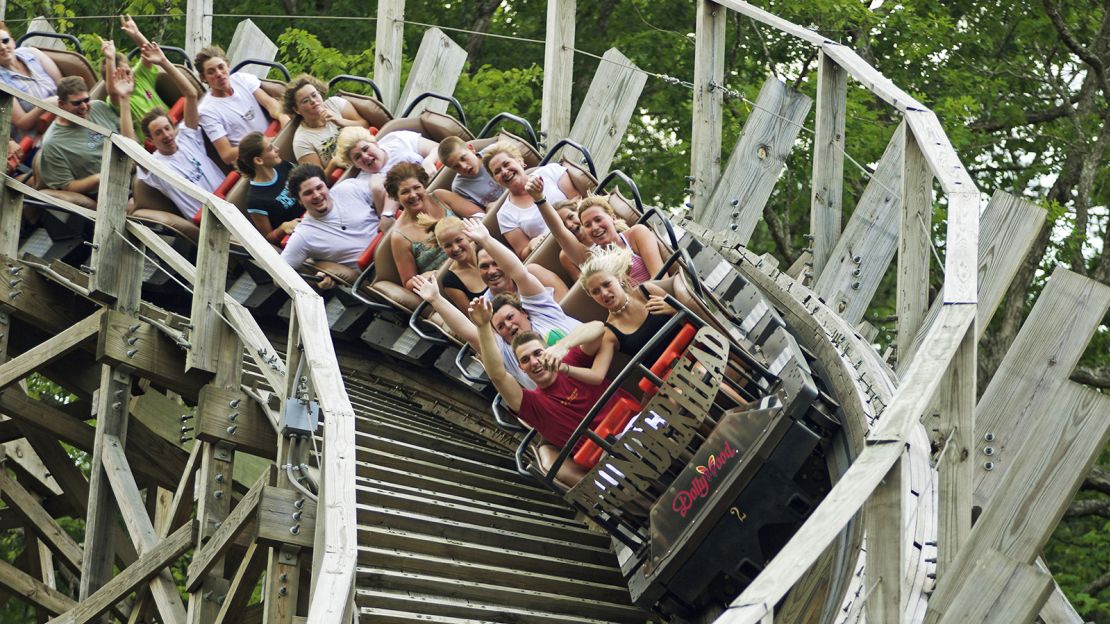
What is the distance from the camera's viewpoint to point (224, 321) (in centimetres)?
684

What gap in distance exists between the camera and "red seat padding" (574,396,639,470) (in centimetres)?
621

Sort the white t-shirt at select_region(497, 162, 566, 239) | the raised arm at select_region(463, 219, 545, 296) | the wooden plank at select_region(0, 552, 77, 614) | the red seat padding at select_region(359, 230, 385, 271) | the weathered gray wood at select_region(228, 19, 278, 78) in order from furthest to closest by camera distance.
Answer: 1. the weathered gray wood at select_region(228, 19, 278, 78)
2. the wooden plank at select_region(0, 552, 77, 614)
3. the red seat padding at select_region(359, 230, 385, 271)
4. the white t-shirt at select_region(497, 162, 566, 239)
5. the raised arm at select_region(463, 219, 545, 296)

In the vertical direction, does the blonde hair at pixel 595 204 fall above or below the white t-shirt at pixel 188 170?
above

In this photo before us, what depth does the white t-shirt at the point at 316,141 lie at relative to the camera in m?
9.17

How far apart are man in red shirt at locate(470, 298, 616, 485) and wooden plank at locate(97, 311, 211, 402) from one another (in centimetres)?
148

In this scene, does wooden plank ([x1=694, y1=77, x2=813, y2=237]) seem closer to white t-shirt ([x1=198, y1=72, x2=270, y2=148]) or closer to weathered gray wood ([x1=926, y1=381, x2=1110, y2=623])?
white t-shirt ([x1=198, y1=72, x2=270, y2=148])

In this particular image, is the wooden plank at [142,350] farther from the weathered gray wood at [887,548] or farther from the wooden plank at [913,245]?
the weathered gray wood at [887,548]

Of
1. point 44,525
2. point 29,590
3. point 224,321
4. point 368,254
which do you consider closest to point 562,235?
point 368,254

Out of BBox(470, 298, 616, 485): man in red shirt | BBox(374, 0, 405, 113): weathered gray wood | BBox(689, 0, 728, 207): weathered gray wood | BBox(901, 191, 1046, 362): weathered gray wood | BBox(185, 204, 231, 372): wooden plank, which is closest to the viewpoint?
BBox(901, 191, 1046, 362): weathered gray wood

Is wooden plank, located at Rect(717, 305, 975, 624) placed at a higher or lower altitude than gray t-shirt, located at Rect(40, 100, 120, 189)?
higher

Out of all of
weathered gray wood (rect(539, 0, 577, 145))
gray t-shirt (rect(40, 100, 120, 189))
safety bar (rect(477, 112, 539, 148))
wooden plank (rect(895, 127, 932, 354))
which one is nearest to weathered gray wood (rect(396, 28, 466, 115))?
weathered gray wood (rect(539, 0, 577, 145))

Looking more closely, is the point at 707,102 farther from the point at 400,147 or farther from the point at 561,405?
the point at 561,405

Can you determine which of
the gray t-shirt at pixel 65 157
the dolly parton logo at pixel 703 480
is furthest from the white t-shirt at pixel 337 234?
the dolly parton logo at pixel 703 480

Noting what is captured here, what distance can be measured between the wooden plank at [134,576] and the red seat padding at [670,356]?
6.46 feet
